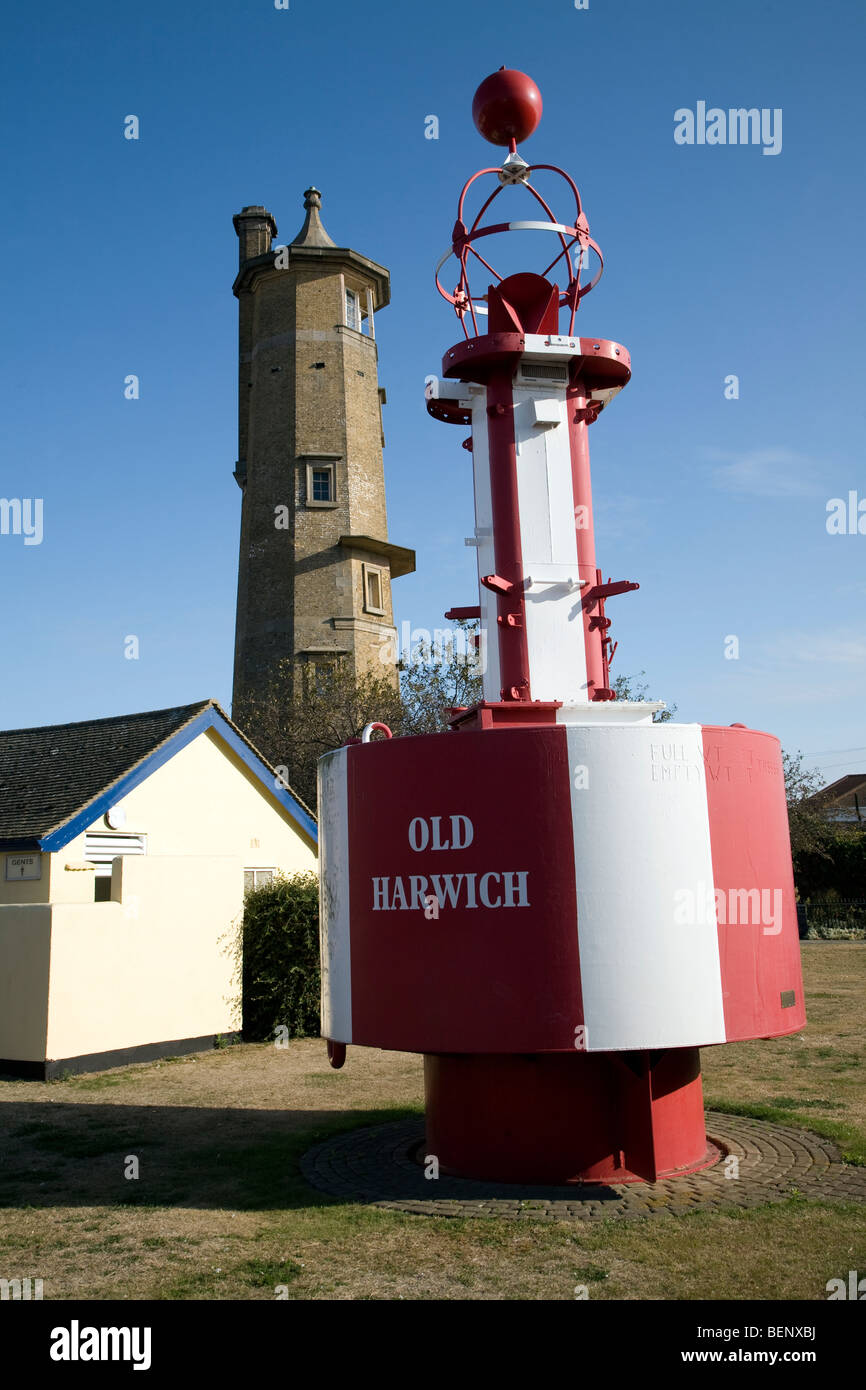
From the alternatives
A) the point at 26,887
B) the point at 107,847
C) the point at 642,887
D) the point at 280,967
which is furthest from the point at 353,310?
the point at 642,887

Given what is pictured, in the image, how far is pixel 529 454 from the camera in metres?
9.37

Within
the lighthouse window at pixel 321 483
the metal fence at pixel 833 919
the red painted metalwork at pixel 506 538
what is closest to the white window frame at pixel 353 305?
the lighthouse window at pixel 321 483

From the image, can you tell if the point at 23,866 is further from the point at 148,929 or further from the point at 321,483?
the point at 321,483

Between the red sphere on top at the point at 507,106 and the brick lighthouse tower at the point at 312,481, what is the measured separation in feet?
87.3

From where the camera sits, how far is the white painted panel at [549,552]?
9.13 meters

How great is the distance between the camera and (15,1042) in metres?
14.9

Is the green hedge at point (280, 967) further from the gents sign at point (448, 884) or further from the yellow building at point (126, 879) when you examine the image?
the gents sign at point (448, 884)

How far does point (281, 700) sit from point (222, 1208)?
2742 cm

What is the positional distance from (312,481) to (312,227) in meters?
10.6

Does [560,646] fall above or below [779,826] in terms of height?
above
